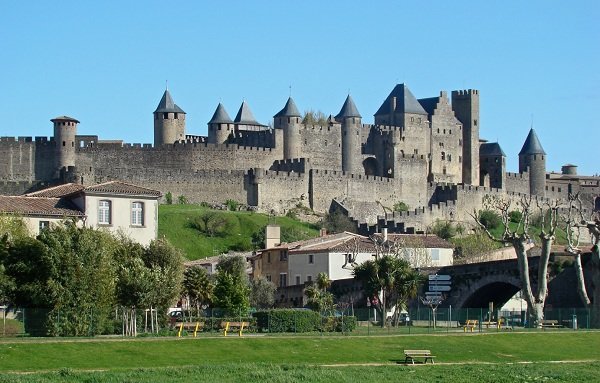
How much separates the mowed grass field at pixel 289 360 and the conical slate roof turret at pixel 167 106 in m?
63.6

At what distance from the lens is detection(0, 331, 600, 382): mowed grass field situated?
3316 cm

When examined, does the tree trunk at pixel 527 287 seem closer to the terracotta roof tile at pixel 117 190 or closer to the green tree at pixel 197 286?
the green tree at pixel 197 286

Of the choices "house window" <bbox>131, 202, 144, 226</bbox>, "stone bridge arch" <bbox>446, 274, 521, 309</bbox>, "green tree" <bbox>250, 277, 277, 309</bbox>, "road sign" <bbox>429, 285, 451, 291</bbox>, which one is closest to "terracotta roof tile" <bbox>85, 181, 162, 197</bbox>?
"house window" <bbox>131, 202, 144, 226</bbox>

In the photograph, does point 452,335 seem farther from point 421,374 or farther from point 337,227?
point 337,227

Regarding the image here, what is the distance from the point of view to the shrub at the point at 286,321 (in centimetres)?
4453

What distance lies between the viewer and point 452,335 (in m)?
44.7

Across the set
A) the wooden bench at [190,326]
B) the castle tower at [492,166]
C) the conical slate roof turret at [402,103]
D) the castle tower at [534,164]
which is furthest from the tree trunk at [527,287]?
the castle tower at [534,164]

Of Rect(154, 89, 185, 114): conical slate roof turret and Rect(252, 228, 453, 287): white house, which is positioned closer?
Rect(252, 228, 453, 287): white house

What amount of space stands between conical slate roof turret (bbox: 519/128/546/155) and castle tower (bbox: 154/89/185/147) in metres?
35.7

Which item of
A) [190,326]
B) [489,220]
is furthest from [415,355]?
[489,220]

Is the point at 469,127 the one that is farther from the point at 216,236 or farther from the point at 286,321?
Result: the point at 286,321

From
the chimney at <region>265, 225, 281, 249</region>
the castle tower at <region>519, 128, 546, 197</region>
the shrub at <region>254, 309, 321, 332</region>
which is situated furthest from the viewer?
the castle tower at <region>519, 128, 546, 197</region>

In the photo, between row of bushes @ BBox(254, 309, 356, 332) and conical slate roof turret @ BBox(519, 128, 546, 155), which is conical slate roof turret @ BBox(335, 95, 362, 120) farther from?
row of bushes @ BBox(254, 309, 356, 332)

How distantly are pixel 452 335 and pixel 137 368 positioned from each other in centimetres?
1359
